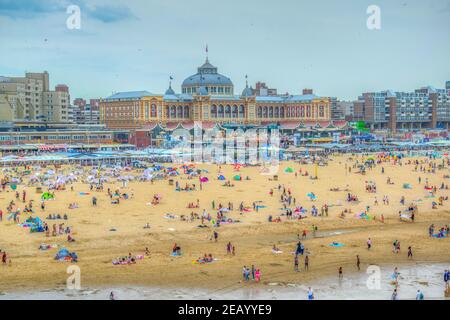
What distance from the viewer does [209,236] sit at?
3077cm

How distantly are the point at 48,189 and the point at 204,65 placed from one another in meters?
84.6

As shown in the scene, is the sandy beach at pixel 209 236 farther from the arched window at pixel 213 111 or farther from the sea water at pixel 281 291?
the arched window at pixel 213 111

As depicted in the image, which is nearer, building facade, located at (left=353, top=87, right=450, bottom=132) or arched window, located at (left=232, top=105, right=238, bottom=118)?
arched window, located at (left=232, top=105, right=238, bottom=118)

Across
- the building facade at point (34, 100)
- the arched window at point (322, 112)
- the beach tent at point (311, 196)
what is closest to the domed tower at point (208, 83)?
the arched window at point (322, 112)

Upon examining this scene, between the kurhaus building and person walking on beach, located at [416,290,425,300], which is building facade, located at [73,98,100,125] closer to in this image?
the kurhaus building

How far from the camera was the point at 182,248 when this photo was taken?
28047mm

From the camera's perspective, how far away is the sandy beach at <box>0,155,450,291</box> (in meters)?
23.5

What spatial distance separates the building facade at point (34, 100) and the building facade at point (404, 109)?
83895mm

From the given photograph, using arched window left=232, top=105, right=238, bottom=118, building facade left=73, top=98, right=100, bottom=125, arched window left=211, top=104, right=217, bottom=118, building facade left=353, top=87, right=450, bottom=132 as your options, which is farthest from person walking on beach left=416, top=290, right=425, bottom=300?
building facade left=353, top=87, right=450, bottom=132

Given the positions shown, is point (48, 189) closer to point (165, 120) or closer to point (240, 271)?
point (240, 271)

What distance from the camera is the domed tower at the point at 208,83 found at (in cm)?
12312

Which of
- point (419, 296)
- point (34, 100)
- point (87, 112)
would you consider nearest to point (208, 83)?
point (34, 100)
